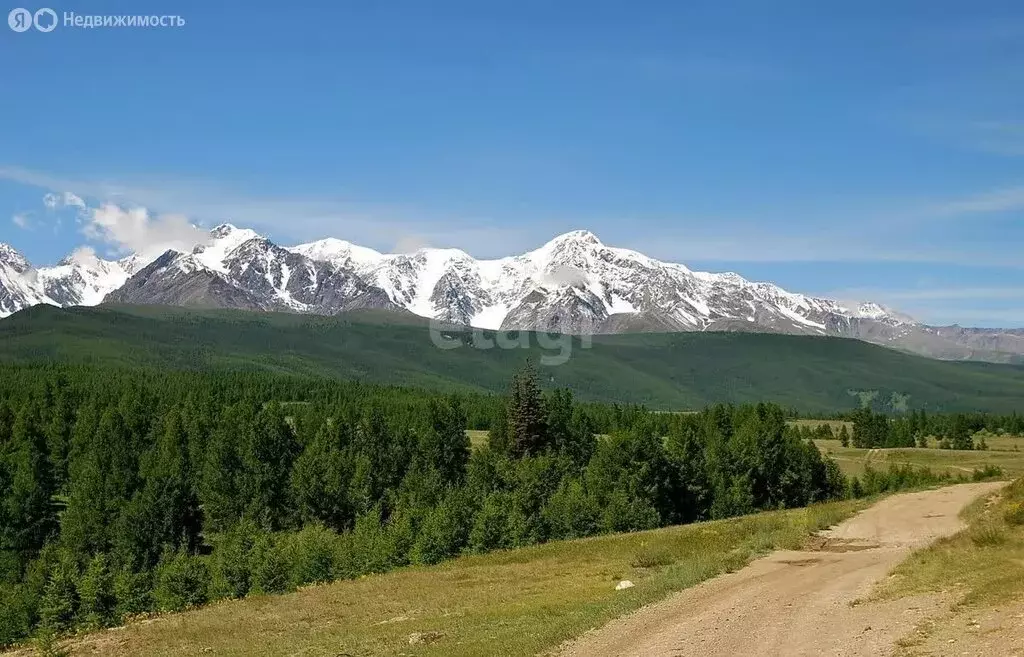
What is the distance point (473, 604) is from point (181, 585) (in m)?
58.2

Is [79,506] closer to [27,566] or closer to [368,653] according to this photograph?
[27,566]

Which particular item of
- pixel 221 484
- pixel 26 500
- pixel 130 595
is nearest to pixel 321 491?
pixel 221 484

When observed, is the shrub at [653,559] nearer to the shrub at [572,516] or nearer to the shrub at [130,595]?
the shrub at [572,516]

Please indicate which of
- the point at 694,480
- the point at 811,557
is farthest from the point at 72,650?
the point at 694,480

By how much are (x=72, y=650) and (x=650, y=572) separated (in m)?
28.0

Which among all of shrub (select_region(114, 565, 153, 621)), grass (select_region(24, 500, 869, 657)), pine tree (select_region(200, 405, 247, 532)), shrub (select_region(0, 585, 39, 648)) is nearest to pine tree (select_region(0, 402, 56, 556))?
pine tree (select_region(200, 405, 247, 532))

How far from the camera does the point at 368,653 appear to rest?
30922mm

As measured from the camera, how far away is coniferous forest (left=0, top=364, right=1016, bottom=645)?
89.3 meters

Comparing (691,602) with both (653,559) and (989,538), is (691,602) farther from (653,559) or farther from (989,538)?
(653,559)

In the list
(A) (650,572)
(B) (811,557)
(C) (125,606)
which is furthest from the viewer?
(C) (125,606)

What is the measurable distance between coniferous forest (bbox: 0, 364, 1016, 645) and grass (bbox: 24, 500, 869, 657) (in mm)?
26984

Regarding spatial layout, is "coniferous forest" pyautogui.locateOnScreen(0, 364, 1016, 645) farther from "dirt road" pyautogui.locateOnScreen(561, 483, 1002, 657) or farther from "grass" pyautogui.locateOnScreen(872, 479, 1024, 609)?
"grass" pyautogui.locateOnScreen(872, 479, 1024, 609)

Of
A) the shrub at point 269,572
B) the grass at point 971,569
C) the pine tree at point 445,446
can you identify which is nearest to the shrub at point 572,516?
the shrub at point 269,572

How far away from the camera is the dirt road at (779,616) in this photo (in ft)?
75.7
